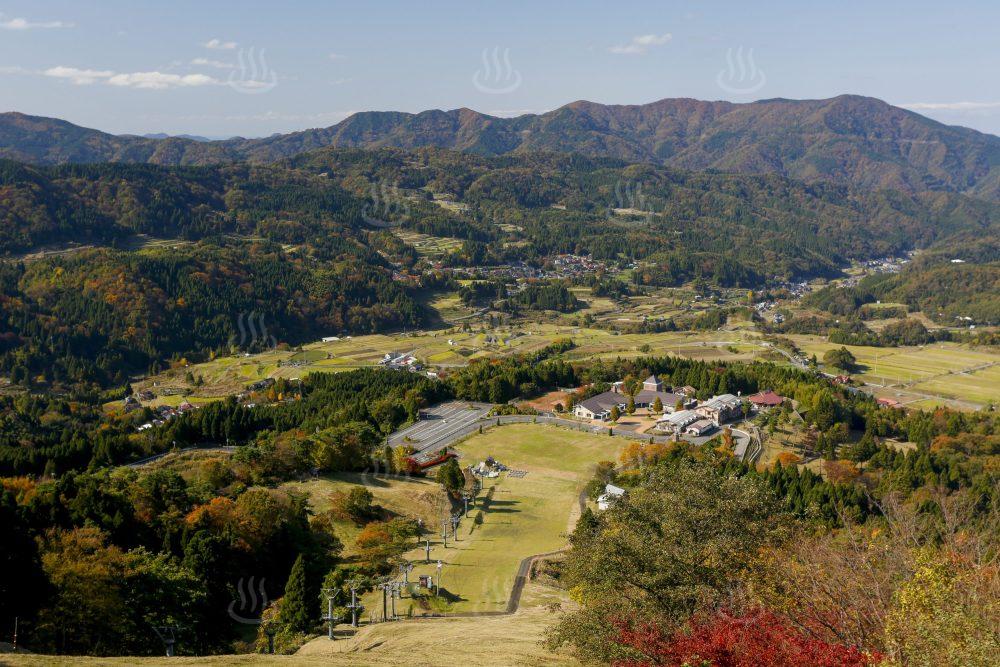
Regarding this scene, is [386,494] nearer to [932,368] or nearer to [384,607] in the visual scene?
[384,607]

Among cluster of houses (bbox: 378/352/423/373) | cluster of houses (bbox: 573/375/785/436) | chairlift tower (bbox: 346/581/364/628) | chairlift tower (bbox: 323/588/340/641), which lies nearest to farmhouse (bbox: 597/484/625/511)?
cluster of houses (bbox: 573/375/785/436)

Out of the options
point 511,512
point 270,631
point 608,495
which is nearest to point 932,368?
point 608,495

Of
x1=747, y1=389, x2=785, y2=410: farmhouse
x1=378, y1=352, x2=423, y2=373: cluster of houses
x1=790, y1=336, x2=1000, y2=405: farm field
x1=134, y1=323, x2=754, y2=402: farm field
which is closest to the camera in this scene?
x1=747, y1=389, x2=785, y2=410: farmhouse

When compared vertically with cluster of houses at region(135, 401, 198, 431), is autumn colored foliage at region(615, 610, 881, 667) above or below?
above

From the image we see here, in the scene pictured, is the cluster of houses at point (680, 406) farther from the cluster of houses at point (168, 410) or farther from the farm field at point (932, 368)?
the cluster of houses at point (168, 410)

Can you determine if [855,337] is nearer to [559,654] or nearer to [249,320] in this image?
[249,320]

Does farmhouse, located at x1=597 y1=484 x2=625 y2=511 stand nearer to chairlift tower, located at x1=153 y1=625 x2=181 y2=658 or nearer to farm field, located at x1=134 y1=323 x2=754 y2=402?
chairlift tower, located at x1=153 y1=625 x2=181 y2=658
